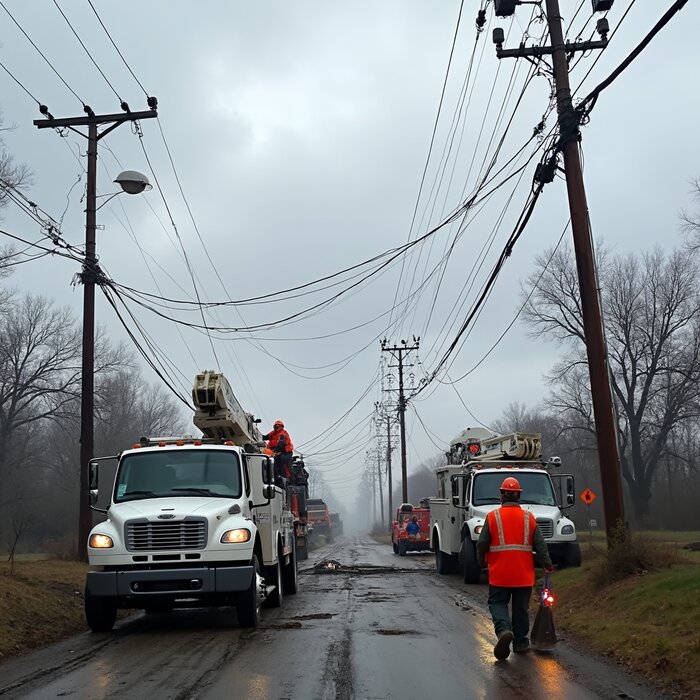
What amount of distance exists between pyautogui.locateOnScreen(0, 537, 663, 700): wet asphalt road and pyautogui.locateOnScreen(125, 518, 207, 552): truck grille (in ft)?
3.72

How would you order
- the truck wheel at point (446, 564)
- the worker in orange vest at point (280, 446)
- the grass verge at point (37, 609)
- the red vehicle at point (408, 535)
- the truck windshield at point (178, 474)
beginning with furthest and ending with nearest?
the red vehicle at point (408, 535), the truck wheel at point (446, 564), the worker in orange vest at point (280, 446), the truck windshield at point (178, 474), the grass verge at point (37, 609)

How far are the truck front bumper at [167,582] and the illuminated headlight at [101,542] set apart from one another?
1.19 feet

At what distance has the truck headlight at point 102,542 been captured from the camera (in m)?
10.9

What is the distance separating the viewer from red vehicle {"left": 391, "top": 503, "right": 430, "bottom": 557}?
3491 centimetres

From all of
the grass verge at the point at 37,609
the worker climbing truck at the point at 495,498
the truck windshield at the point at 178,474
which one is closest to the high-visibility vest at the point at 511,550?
the truck windshield at the point at 178,474

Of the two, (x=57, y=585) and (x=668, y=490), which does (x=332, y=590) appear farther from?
(x=668, y=490)

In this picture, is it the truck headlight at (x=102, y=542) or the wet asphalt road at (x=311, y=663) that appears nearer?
the wet asphalt road at (x=311, y=663)

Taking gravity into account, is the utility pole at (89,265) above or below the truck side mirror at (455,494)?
above

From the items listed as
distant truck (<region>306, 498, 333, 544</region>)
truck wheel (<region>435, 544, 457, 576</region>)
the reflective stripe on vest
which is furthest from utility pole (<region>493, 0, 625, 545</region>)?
distant truck (<region>306, 498, 333, 544</region>)

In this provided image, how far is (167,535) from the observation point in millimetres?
10852

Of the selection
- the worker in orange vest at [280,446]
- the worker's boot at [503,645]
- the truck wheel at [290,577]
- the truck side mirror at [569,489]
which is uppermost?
the worker in orange vest at [280,446]

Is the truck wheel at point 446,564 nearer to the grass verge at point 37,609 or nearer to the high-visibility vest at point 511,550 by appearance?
the grass verge at point 37,609

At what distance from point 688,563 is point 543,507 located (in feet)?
16.2

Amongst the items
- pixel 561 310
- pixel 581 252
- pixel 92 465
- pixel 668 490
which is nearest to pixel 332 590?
pixel 92 465
